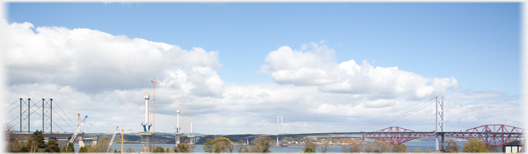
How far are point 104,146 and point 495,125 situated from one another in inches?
2667

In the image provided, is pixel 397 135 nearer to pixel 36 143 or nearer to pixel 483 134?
pixel 483 134

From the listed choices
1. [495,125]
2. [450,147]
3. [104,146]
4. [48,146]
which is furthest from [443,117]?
[48,146]

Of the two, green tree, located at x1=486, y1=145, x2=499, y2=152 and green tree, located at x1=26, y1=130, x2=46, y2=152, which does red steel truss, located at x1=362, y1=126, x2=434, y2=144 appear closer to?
green tree, located at x1=486, y1=145, x2=499, y2=152

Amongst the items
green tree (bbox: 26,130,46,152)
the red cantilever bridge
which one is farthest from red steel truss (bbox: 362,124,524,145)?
green tree (bbox: 26,130,46,152)

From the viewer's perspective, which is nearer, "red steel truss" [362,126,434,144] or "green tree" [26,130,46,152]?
"green tree" [26,130,46,152]

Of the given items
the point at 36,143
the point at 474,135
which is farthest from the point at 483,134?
the point at 36,143

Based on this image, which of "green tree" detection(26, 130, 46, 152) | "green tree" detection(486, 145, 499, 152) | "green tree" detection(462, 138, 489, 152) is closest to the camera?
"green tree" detection(26, 130, 46, 152)

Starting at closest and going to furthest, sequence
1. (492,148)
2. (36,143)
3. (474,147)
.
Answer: (36,143) → (474,147) → (492,148)

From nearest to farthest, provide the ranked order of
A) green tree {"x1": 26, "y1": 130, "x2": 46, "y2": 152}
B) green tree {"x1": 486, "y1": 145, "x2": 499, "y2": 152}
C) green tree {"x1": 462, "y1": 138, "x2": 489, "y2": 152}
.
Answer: green tree {"x1": 26, "y1": 130, "x2": 46, "y2": 152} < green tree {"x1": 462, "y1": 138, "x2": 489, "y2": 152} < green tree {"x1": 486, "y1": 145, "x2": 499, "y2": 152}

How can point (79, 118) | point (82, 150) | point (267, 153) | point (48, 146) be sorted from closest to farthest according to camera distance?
1. point (48, 146)
2. point (82, 150)
3. point (267, 153)
4. point (79, 118)

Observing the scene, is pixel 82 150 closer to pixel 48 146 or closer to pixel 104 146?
pixel 48 146

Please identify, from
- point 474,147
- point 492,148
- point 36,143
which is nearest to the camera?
point 36,143

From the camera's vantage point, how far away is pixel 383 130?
97688 mm

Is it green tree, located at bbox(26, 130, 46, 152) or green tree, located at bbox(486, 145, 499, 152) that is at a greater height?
green tree, located at bbox(26, 130, 46, 152)
